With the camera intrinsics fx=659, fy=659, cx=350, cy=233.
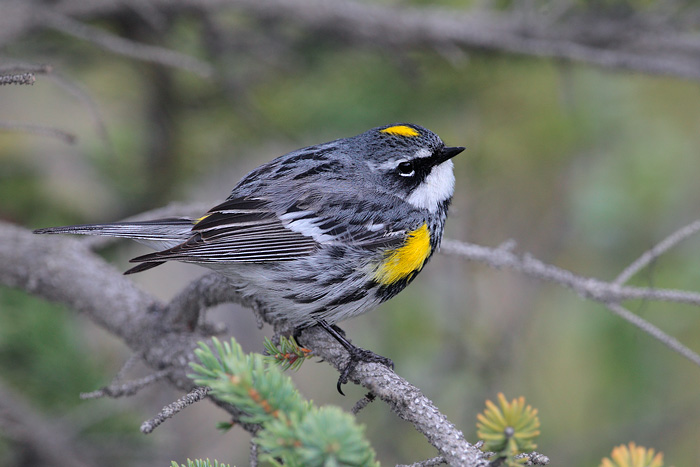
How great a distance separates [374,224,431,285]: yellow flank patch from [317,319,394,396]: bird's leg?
1.01ft

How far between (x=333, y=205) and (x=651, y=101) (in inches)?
130

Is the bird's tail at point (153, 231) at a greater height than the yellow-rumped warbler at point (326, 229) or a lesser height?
lesser

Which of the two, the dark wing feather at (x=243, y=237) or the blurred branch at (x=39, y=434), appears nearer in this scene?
the dark wing feather at (x=243, y=237)

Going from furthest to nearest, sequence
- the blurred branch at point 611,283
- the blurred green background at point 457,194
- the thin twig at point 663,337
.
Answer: the blurred green background at point 457,194
the blurred branch at point 611,283
the thin twig at point 663,337

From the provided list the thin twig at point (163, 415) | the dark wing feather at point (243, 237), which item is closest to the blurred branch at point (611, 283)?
the dark wing feather at point (243, 237)

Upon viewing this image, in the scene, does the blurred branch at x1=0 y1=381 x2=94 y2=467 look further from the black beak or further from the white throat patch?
the black beak

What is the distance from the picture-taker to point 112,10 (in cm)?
374

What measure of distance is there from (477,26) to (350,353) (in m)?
2.19

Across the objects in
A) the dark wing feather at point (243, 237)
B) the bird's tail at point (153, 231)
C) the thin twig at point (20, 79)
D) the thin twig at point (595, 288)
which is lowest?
the thin twig at point (20, 79)

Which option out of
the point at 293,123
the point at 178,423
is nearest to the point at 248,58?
the point at 293,123

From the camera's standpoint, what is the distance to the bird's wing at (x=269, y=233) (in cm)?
288

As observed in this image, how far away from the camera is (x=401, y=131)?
10.8ft

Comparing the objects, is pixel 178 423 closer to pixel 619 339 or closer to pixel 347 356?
pixel 347 356

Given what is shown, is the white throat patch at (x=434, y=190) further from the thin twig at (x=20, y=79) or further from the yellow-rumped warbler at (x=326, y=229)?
the thin twig at (x=20, y=79)
